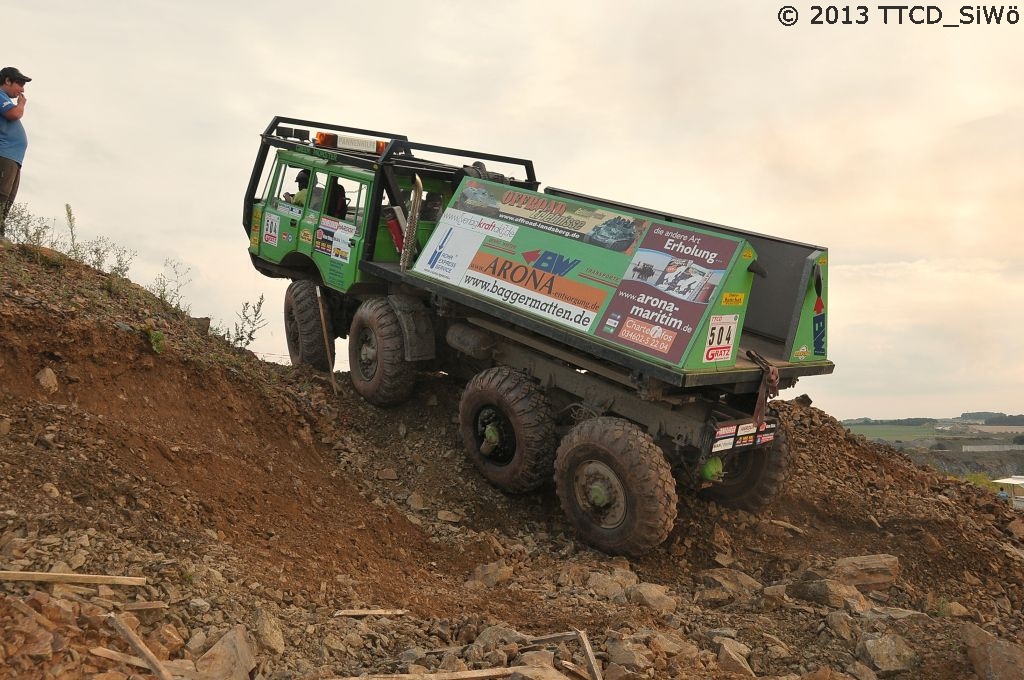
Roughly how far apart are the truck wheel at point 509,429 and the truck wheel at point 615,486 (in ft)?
1.50

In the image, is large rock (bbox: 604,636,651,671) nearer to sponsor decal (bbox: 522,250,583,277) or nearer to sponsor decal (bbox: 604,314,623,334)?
sponsor decal (bbox: 604,314,623,334)

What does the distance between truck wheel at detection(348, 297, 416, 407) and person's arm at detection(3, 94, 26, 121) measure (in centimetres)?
445

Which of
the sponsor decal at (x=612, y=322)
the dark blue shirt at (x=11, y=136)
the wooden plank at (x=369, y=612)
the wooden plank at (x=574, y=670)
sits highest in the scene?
the dark blue shirt at (x=11, y=136)

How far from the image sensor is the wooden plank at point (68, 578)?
5.05 meters

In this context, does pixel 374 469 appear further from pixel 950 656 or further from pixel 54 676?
pixel 950 656

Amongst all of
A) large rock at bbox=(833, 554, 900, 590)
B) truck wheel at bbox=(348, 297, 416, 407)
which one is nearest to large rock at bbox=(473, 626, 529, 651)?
large rock at bbox=(833, 554, 900, 590)

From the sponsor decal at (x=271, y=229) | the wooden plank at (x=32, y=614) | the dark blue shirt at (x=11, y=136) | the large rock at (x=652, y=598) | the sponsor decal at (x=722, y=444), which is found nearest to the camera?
the wooden plank at (x=32, y=614)

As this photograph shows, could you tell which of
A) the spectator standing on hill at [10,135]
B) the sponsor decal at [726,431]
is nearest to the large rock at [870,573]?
the sponsor decal at [726,431]

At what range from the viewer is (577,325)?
→ 7754 mm

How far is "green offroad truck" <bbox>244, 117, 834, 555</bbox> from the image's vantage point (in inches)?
289

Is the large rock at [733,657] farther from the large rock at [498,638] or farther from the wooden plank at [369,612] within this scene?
the wooden plank at [369,612]

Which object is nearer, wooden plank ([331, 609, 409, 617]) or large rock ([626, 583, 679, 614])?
wooden plank ([331, 609, 409, 617])

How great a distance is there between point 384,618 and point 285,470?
2866mm

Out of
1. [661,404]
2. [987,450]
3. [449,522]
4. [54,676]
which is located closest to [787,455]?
[661,404]
